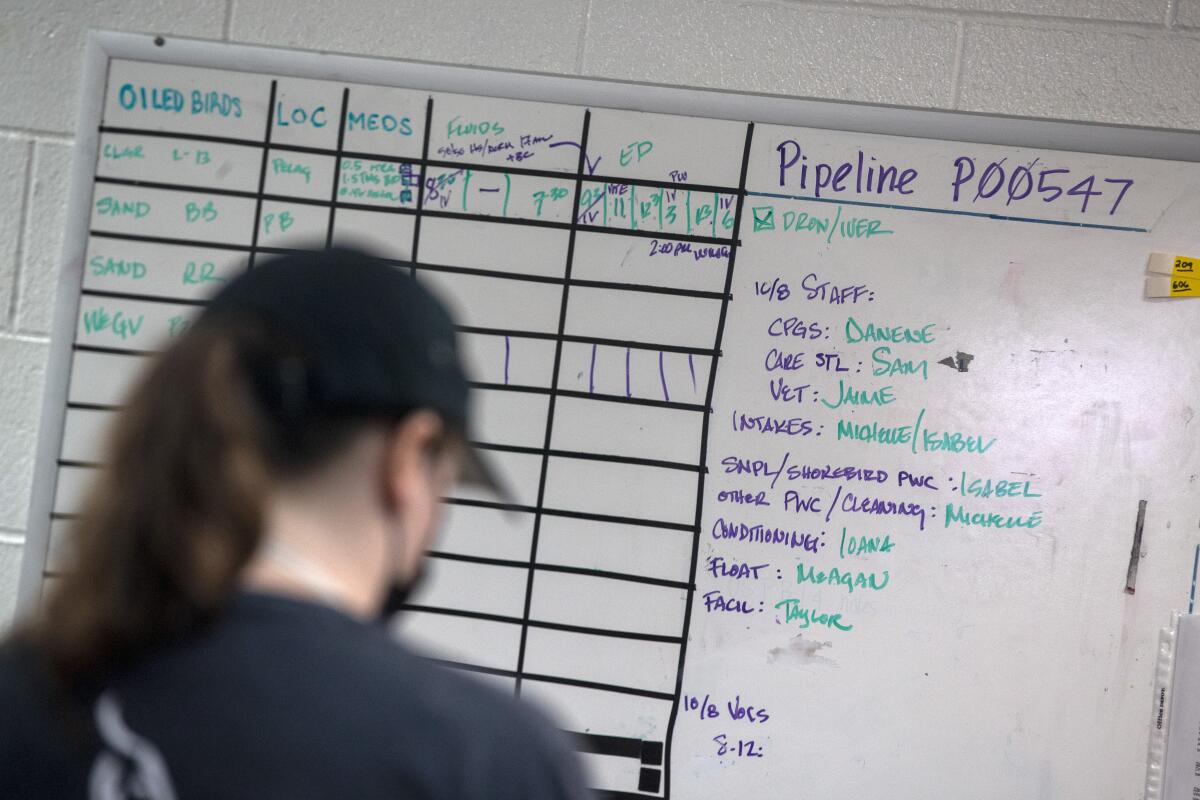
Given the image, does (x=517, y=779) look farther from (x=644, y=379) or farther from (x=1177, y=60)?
(x=1177, y=60)

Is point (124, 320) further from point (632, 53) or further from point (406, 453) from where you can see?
point (406, 453)

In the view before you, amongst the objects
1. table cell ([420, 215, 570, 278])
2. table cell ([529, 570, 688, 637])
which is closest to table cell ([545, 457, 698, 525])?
table cell ([529, 570, 688, 637])

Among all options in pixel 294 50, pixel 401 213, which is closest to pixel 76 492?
pixel 401 213

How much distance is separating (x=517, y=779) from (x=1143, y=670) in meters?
1.46

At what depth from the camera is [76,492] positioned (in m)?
1.79

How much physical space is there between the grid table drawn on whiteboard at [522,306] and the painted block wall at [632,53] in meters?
0.09

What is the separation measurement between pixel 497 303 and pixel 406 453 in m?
1.10

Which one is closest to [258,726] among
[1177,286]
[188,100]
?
[188,100]

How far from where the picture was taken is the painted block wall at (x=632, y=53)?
5.68ft

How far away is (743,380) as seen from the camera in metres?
1.75

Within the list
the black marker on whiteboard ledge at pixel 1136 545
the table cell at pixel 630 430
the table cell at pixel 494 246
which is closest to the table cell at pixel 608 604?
the table cell at pixel 630 430

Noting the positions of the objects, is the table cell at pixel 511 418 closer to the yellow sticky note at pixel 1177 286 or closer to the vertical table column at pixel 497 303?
the vertical table column at pixel 497 303

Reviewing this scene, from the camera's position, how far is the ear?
2.26 feet

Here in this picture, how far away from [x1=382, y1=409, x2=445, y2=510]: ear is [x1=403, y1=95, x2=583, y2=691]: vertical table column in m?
1.06
